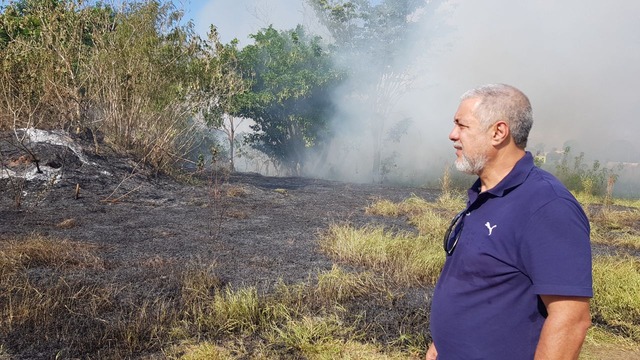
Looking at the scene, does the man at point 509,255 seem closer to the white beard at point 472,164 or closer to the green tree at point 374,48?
the white beard at point 472,164

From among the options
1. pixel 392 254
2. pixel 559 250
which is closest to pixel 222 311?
pixel 392 254

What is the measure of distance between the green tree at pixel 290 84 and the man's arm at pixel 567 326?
53.9ft

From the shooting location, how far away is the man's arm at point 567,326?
1.32 m

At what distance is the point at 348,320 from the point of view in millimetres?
3436

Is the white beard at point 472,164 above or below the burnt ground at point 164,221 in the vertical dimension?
above

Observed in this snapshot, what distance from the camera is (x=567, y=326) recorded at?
52.0 inches

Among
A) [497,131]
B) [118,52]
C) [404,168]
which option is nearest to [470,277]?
[497,131]

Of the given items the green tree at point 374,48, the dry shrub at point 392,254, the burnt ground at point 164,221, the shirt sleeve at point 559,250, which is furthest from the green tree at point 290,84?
the shirt sleeve at point 559,250

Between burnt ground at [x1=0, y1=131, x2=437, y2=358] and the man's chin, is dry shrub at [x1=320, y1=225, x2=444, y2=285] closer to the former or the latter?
burnt ground at [x1=0, y1=131, x2=437, y2=358]

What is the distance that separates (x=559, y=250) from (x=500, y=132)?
0.43 metres


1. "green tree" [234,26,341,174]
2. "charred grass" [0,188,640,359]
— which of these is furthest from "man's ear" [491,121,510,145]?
"green tree" [234,26,341,174]

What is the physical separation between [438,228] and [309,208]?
2427mm

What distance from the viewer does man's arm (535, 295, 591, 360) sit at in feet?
4.32

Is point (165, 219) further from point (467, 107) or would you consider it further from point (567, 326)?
point (567, 326)
